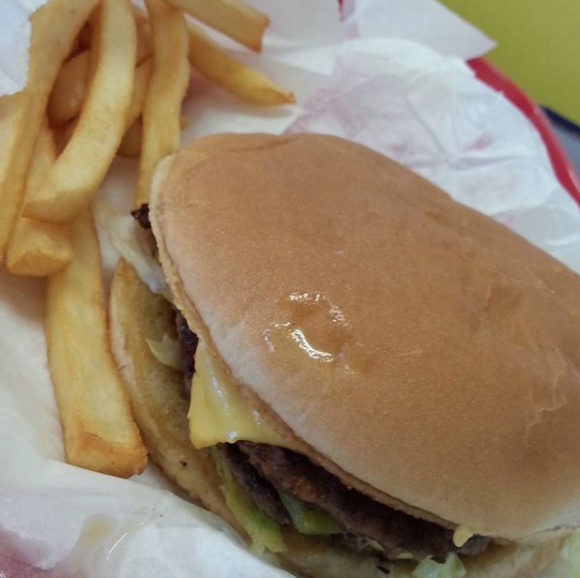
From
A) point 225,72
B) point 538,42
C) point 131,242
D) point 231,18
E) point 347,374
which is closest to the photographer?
point 347,374

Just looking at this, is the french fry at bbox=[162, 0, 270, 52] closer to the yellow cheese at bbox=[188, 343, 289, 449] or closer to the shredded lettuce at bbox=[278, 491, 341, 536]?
the yellow cheese at bbox=[188, 343, 289, 449]

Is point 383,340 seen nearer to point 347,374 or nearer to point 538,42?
point 347,374

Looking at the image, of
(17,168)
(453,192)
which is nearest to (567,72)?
(453,192)

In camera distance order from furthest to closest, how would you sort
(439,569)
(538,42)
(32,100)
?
(538,42)
(32,100)
(439,569)

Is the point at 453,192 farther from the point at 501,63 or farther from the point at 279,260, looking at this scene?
the point at 501,63

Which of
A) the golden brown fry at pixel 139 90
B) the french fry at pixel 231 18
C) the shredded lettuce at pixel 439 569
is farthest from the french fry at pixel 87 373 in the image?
the french fry at pixel 231 18

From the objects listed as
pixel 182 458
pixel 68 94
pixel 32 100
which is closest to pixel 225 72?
pixel 68 94

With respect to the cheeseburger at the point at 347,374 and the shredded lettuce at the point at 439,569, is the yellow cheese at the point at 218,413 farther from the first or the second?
the shredded lettuce at the point at 439,569

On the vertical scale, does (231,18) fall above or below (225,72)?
above
